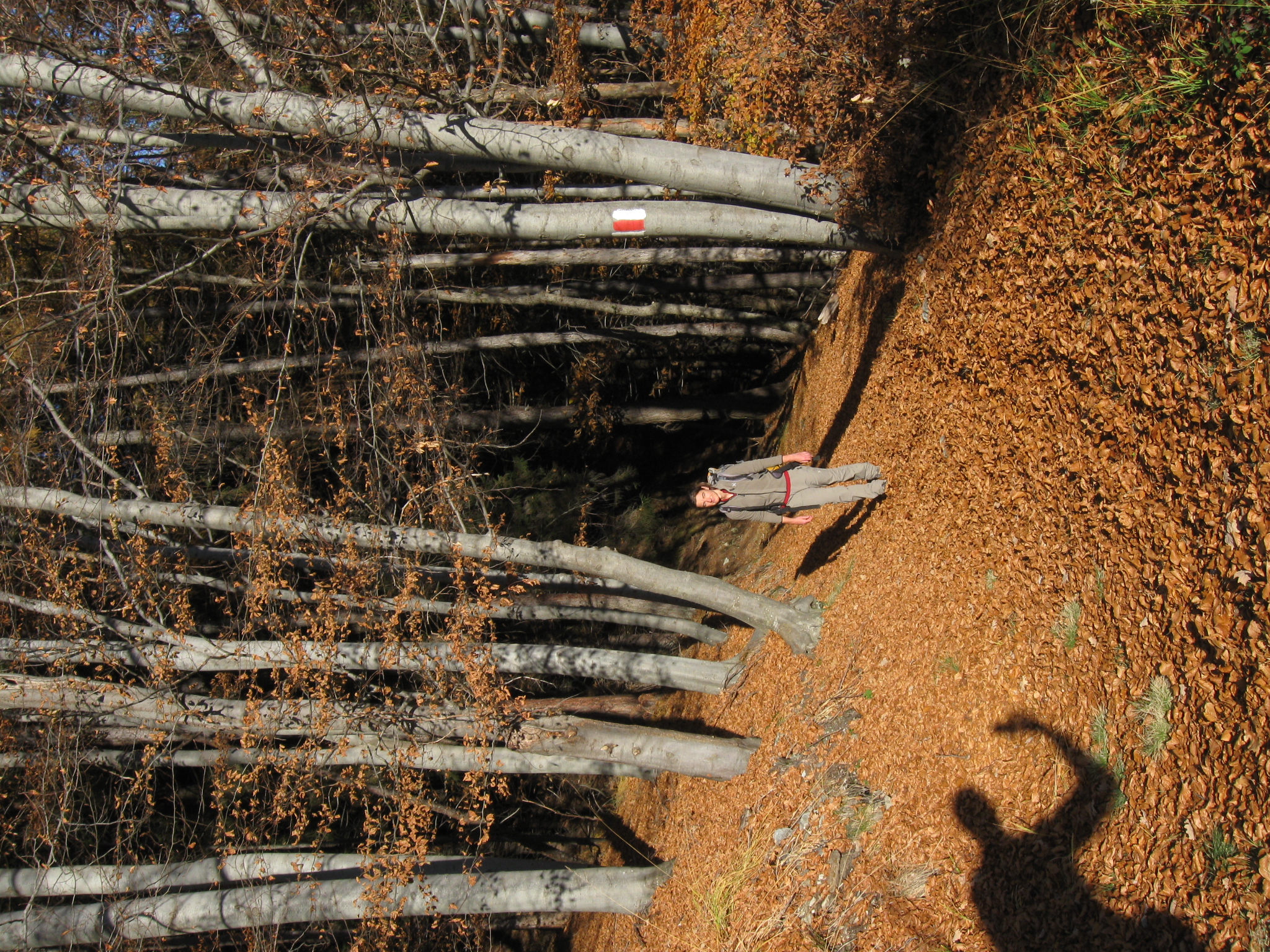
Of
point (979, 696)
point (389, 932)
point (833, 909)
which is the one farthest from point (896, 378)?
point (389, 932)

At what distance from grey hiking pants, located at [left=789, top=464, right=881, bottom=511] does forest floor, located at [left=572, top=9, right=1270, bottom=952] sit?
28 centimetres

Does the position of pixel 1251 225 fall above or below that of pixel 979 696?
above

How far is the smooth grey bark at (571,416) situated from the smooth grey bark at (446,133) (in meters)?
4.22

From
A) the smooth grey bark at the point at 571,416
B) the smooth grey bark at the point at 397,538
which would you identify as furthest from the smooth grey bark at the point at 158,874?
the smooth grey bark at the point at 571,416

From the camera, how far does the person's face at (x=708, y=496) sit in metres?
6.50

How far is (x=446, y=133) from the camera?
5.23 metres

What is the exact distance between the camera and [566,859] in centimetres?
1191

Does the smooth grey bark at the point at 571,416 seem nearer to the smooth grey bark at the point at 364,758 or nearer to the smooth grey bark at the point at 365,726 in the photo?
the smooth grey bark at the point at 365,726

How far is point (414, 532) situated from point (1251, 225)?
5626 millimetres

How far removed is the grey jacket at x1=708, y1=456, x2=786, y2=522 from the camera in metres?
6.70

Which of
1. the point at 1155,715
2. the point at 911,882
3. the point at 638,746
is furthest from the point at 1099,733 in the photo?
the point at 638,746

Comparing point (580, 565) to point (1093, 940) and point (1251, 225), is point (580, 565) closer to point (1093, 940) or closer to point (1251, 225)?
point (1093, 940)

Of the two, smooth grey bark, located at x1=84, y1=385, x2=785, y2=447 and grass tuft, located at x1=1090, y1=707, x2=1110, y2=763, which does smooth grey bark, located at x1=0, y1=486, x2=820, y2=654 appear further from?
grass tuft, located at x1=1090, y1=707, x2=1110, y2=763

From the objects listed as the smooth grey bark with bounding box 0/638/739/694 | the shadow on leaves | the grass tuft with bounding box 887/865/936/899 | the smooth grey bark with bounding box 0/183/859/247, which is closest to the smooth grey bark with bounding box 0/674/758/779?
the smooth grey bark with bounding box 0/638/739/694
